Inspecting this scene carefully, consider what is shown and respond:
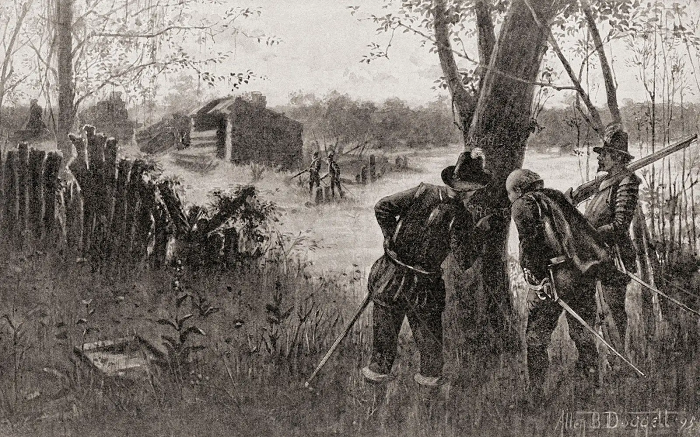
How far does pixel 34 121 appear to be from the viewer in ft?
14.0

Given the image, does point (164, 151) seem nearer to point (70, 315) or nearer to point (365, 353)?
point (70, 315)

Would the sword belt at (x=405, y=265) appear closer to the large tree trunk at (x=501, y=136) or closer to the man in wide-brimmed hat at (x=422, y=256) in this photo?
the man in wide-brimmed hat at (x=422, y=256)

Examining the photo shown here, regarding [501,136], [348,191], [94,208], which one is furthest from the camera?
[94,208]

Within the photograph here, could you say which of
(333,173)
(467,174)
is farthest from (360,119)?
(467,174)

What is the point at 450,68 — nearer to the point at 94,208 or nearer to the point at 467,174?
the point at 467,174

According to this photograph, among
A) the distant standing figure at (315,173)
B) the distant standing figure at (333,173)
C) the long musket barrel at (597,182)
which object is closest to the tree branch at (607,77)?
the long musket barrel at (597,182)

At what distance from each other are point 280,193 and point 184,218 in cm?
63

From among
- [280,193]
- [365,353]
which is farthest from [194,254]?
[365,353]

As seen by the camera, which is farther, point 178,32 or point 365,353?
point 178,32

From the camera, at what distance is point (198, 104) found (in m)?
4.18

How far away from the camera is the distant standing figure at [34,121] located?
425 cm

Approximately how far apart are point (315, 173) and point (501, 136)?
1.16 metres
